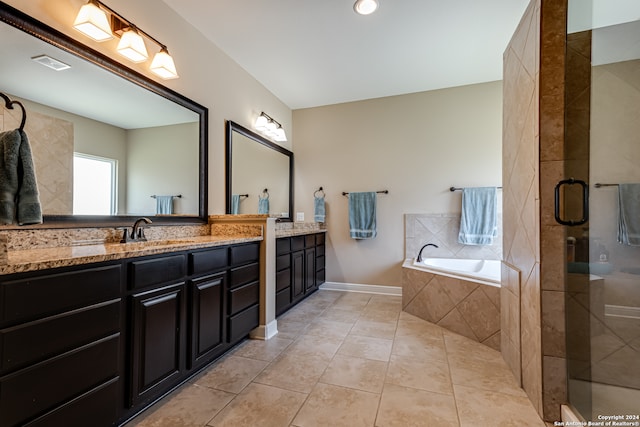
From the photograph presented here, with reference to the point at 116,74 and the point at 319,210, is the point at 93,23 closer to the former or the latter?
the point at 116,74

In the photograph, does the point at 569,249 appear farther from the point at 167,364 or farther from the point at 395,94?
the point at 395,94

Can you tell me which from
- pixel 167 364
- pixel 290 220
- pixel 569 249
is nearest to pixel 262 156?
pixel 290 220

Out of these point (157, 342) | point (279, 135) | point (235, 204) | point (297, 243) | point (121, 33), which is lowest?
point (157, 342)

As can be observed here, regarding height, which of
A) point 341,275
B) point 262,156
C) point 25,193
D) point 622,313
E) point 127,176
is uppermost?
point 262,156

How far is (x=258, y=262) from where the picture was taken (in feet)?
7.82

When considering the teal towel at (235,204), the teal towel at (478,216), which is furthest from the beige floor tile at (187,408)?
the teal towel at (478,216)

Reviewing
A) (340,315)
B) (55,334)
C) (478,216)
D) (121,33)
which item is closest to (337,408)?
(55,334)

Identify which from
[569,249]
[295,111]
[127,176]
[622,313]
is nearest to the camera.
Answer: [622,313]

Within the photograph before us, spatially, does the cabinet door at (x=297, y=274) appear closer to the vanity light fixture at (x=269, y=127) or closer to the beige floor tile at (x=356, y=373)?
the beige floor tile at (x=356, y=373)

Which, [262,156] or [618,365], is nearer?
[618,365]

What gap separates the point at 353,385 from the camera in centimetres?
172

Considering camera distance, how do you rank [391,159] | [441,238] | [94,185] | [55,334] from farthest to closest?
[391,159], [441,238], [94,185], [55,334]

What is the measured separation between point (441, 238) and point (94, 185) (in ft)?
11.2

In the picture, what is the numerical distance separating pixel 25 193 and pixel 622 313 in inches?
101
